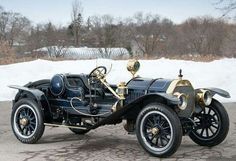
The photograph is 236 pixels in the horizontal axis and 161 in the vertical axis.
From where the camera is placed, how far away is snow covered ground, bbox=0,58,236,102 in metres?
17.4

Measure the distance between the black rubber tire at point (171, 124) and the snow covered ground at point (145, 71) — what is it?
31.0ft

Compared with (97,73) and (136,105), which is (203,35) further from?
(136,105)

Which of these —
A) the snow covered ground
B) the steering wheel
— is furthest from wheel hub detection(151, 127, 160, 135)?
the snow covered ground

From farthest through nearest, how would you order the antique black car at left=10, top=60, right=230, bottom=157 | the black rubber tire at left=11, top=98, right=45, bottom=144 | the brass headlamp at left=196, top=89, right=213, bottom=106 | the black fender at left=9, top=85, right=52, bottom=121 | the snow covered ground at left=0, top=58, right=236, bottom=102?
1. the snow covered ground at left=0, top=58, right=236, bottom=102
2. the black fender at left=9, top=85, right=52, bottom=121
3. the black rubber tire at left=11, top=98, right=45, bottom=144
4. the brass headlamp at left=196, top=89, right=213, bottom=106
5. the antique black car at left=10, top=60, right=230, bottom=157

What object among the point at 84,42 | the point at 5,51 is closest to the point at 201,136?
the point at 5,51

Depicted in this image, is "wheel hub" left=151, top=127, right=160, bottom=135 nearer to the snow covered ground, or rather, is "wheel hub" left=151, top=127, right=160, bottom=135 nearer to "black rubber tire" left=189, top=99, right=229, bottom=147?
"black rubber tire" left=189, top=99, right=229, bottom=147

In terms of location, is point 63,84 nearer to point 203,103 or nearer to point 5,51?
point 203,103

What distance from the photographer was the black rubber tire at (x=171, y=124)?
7.10 m

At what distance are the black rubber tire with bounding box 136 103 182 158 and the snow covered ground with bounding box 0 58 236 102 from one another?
945cm

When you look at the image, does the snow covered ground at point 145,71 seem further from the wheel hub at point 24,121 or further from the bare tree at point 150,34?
the bare tree at point 150,34

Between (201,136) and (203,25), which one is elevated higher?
(203,25)

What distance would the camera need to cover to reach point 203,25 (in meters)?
50.3

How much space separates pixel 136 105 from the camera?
779 centimetres

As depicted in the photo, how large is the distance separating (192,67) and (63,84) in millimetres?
11451
